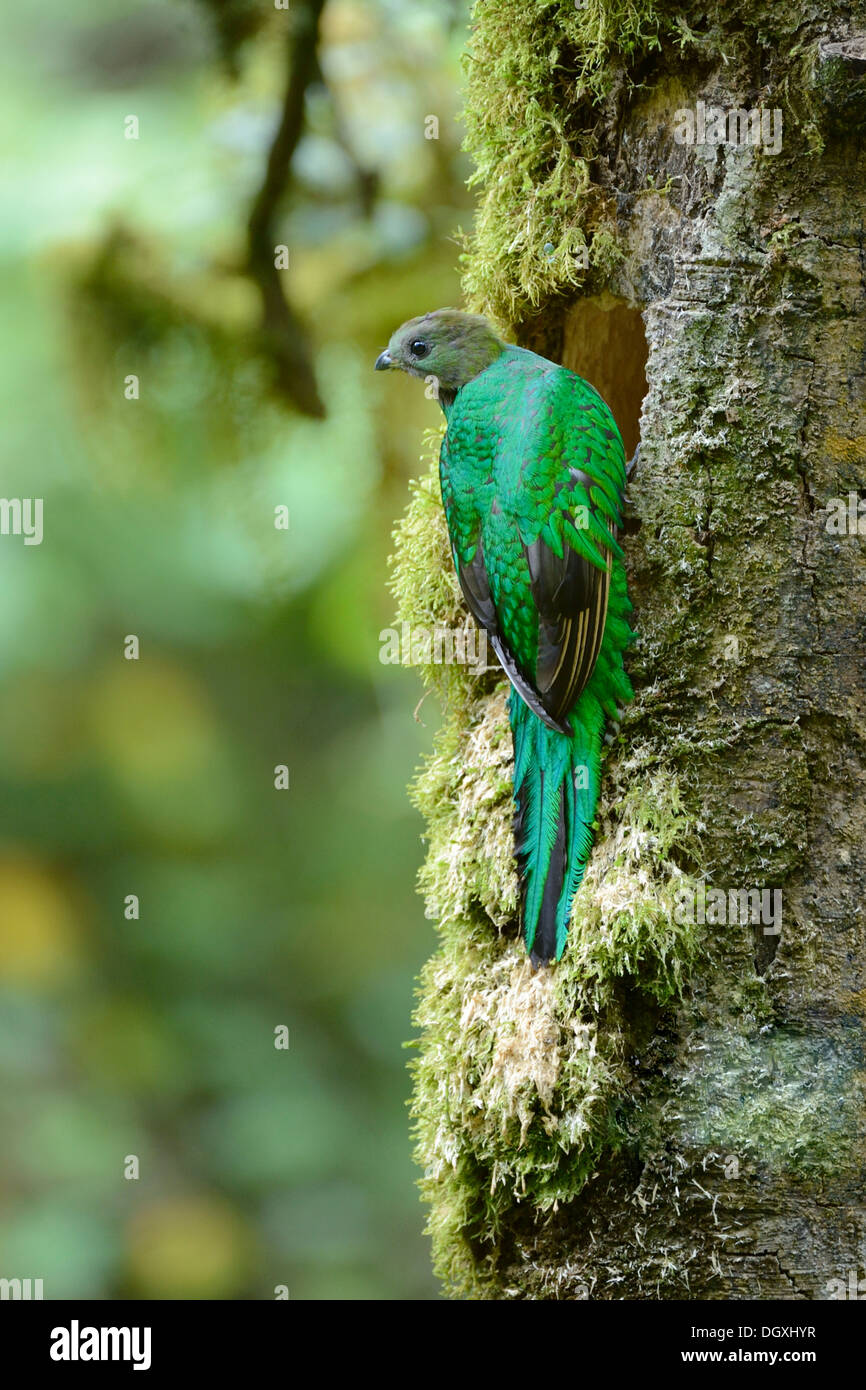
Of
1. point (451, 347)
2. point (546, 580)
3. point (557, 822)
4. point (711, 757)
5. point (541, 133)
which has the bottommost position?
point (557, 822)

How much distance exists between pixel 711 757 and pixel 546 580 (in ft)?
1.45

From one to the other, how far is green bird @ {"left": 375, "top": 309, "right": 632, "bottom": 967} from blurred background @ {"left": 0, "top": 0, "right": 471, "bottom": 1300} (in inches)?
50.2

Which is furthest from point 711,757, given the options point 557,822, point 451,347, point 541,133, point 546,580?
point 541,133

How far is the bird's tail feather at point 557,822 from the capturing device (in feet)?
7.12

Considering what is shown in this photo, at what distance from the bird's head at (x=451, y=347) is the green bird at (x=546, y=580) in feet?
0.05

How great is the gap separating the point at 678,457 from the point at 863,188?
23.4 inches

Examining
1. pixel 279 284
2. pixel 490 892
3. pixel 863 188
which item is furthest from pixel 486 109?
pixel 490 892

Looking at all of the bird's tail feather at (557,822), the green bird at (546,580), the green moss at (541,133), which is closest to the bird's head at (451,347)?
the green bird at (546,580)

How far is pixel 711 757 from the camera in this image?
211 centimetres

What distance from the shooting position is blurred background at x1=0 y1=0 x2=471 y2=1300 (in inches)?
135

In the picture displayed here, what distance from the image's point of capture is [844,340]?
2.12 meters

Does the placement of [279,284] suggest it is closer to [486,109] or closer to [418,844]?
[486,109]

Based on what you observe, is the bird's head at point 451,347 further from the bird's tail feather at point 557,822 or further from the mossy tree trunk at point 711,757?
the bird's tail feather at point 557,822

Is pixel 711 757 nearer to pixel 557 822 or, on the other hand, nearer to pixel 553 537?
pixel 557 822
